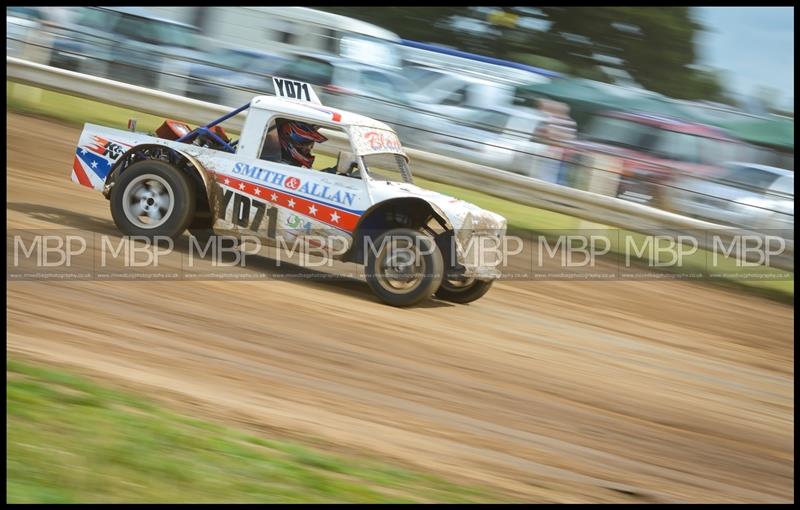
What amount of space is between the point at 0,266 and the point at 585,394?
182 inches

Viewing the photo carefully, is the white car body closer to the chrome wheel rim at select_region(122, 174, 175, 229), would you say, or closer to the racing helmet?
the racing helmet

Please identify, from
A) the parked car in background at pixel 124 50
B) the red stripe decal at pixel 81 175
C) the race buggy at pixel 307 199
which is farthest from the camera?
the parked car in background at pixel 124 50

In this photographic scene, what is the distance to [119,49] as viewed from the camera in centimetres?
1608

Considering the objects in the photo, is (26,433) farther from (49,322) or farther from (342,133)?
(342,133)

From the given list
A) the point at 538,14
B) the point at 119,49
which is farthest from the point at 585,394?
the point at 538,14

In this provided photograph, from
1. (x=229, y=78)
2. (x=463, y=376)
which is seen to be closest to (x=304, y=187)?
(x=463, y=376)

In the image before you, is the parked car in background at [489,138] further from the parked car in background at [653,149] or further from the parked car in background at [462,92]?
the parked car in background at [462,92]

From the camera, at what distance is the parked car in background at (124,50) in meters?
16.0

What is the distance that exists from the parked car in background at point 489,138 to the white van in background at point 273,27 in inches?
206

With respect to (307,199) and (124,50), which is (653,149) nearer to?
(307,199)

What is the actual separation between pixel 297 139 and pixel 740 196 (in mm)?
6025

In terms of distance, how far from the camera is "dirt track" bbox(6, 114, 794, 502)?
538 centimetres

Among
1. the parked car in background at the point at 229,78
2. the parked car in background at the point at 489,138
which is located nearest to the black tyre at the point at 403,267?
the parked car in background at the point at 489,138

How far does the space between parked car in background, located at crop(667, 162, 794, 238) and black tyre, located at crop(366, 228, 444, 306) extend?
17.4ft
